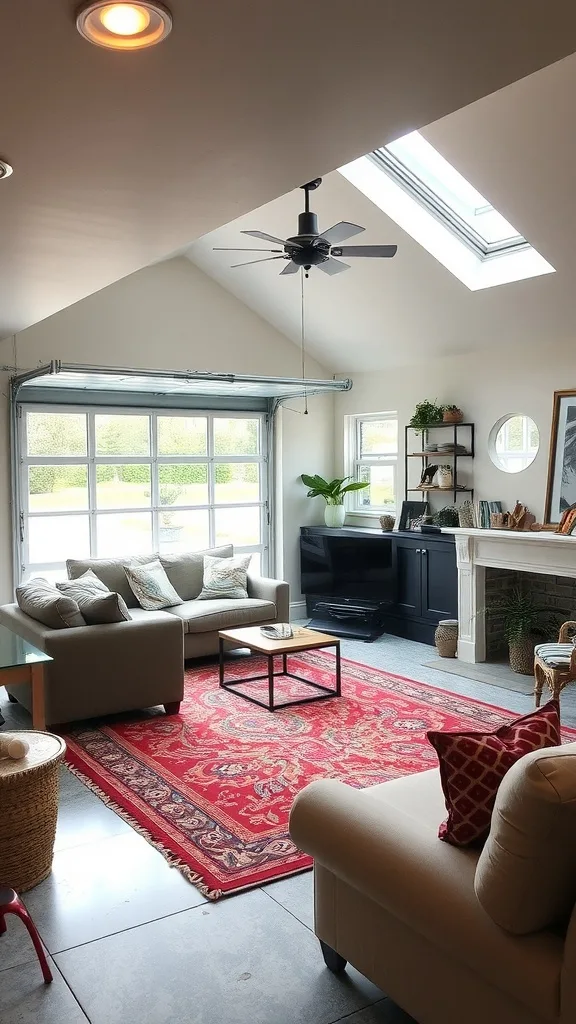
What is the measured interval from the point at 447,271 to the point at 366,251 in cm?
161

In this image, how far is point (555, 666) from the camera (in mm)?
5023

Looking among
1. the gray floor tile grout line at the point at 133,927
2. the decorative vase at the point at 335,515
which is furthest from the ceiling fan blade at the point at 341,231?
the decorative vase at the point at 335,515

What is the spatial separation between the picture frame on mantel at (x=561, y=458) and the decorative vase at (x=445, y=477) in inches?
39.9

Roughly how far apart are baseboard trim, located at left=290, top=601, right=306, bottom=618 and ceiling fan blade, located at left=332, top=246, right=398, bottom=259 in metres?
4.50

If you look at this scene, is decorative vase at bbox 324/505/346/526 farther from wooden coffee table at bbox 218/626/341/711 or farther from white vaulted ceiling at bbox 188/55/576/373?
wooden coffee table at bbox 218/626/341/711

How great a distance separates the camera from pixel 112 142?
2.13 m

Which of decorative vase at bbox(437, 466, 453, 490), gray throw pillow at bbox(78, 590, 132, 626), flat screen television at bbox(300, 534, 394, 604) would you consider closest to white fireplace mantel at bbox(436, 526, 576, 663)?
decorative vase at bbox(437, 466, 453, 490)

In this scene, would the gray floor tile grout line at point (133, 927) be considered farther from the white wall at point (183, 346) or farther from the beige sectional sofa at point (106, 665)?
the white wall at point (183, 346)

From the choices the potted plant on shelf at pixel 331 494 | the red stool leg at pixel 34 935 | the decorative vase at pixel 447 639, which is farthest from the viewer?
the potted plant on shelf at pixel 331 494

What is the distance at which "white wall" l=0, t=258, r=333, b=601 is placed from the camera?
6.92m

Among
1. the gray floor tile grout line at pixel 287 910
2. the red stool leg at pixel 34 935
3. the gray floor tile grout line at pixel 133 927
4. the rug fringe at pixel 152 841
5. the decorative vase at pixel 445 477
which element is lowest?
the gray floor tile grout line at pixel 287 910

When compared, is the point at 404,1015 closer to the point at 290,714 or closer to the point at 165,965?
the point at 165,965

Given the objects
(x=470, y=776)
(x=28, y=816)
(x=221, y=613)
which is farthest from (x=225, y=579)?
(x=470, y=776)

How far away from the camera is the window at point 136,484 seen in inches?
281
